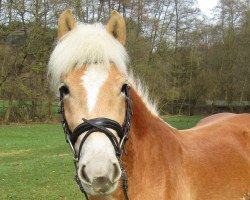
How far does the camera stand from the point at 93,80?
2.67 metres

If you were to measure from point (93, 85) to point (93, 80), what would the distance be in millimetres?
46

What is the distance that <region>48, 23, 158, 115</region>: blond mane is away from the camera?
2.79 m

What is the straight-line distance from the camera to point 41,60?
1171 inches

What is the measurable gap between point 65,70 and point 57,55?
0.52 ft

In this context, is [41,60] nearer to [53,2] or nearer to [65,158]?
[53,2]

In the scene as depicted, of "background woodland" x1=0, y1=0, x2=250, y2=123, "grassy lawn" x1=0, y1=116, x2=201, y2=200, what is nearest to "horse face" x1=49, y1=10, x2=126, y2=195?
"grassy lawn" x1=0, y1=116, x2=201, y2=200

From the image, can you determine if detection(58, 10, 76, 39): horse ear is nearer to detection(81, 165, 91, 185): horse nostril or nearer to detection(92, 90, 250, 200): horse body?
detection(92, 90, 250, 200): horse body

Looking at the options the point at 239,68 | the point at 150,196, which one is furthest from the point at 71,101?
the point at 239,68

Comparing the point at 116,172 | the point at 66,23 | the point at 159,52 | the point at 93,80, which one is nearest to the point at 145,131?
the point at 93,80

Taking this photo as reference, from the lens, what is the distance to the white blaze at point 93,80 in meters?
2.58

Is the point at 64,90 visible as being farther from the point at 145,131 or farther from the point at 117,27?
the point at 145,131

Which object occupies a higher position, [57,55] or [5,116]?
[57,55]

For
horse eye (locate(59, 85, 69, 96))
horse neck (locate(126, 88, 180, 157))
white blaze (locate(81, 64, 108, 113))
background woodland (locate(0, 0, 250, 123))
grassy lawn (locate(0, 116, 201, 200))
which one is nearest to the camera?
white blaze (locate(81, 64, 108, 113))

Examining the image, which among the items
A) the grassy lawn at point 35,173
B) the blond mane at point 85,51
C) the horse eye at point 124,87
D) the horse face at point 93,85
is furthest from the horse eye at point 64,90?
the grassy lawn at point 35,173
